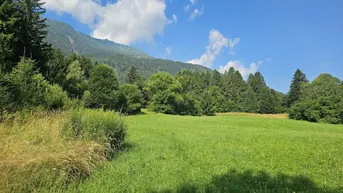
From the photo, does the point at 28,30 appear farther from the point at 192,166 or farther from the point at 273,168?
the point at 273,168

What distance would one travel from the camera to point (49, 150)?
5.52 metres

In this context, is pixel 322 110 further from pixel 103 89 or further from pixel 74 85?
pixel 74 85

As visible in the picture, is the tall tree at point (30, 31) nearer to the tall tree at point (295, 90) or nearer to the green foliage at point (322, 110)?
the green foliage at point (322, 110)

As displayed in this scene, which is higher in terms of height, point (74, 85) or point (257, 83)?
point (257, 83)

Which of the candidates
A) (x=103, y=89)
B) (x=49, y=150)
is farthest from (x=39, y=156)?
(x=103, y=89)

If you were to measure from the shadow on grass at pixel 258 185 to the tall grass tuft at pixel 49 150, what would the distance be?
8.30 feet

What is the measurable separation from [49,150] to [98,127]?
2887 millimetres

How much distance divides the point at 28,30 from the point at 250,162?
3367 centimetres

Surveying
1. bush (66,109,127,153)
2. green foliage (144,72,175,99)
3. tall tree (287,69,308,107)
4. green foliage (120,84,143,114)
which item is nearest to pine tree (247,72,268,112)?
tall tree (287,69,308,107)

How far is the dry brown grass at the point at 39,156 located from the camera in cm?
451

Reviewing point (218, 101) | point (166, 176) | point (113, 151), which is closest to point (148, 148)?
point (113, 151)

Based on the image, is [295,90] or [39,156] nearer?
[39,156]

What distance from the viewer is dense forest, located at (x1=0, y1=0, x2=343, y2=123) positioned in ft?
47.0

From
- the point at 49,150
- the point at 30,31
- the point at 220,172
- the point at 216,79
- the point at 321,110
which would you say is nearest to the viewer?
the point at 49,150
